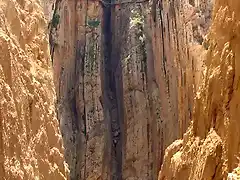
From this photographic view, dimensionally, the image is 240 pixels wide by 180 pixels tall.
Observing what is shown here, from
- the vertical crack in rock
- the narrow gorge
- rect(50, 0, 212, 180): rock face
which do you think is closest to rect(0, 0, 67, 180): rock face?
the narrow gorge

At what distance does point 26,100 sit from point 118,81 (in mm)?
20260

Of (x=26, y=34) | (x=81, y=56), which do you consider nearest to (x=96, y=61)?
(x=81, y=56)

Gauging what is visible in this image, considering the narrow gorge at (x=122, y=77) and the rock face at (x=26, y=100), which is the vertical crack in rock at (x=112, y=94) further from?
the rock face at (x=26, y=100)

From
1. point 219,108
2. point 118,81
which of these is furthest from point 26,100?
point 118,81

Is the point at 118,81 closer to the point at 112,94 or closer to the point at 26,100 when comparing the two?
the point at 112,94

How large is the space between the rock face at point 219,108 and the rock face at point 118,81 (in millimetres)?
13332

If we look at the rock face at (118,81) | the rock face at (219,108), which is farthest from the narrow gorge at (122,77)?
the rock face at (219,108)

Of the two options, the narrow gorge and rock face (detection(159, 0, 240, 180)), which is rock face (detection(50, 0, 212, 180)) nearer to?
the narrow gorge

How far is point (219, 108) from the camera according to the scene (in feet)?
25.8

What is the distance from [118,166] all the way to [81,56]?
6.95m

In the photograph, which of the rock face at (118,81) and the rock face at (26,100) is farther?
the rock face at (118,81)

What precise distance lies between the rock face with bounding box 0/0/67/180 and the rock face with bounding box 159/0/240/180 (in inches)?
109

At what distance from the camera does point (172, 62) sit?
80.7 feet

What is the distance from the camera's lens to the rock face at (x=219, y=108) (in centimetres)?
711
